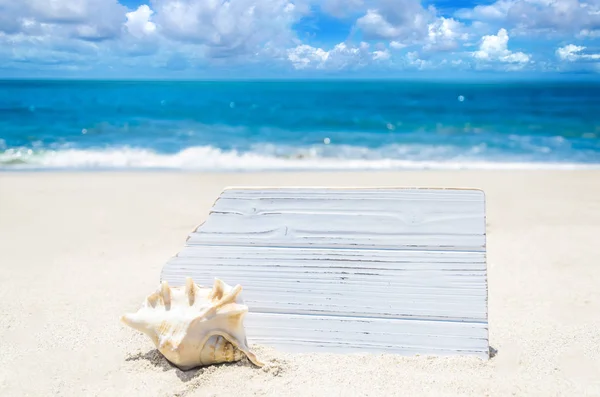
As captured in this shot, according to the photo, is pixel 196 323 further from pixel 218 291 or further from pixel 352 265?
pixel 352 265

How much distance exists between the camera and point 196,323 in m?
2.35

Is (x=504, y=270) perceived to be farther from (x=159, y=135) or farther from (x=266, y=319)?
(x=159, y=135)

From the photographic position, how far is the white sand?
2.45 meters

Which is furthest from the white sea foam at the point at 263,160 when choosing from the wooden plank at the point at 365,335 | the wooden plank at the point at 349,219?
the wooden plank at the point at 365,335

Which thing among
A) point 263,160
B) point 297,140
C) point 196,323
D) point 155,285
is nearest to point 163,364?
point 196,323

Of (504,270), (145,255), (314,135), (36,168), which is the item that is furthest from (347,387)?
(314,135)

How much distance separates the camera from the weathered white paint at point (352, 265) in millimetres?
2664

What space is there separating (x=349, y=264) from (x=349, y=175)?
6708mm

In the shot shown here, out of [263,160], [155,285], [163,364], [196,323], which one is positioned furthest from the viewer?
[263,160]

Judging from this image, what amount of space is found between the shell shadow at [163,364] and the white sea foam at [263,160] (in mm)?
8318

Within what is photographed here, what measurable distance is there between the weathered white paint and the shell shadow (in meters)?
0.35

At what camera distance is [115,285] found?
159 inches

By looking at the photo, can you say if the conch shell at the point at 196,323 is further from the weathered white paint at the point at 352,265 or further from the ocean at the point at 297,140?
the ocean at the point at 297,140

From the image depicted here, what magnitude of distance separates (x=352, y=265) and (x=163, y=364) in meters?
0.98
